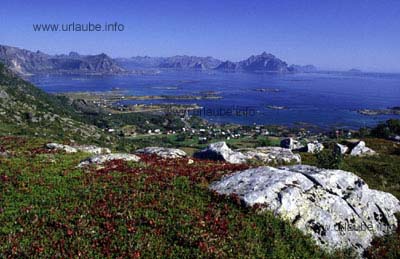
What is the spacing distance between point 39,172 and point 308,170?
14057 mm

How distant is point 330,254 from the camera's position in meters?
12.5

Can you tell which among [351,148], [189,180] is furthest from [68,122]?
[189,180]

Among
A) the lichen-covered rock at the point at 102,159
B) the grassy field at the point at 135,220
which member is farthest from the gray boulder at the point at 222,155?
the grassy field at the point at 135,220

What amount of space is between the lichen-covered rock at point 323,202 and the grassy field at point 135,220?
0.67 m

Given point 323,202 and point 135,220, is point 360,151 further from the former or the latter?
point 135,220

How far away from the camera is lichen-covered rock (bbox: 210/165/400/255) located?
44.8 ft

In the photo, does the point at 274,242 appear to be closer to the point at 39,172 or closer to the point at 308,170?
the point at 308,170

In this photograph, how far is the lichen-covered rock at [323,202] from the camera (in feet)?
44.8

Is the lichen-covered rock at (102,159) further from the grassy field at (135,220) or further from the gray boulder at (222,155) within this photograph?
the gray boulder at (222,155)

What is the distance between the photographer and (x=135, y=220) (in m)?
12.4

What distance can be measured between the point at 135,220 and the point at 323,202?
798cm

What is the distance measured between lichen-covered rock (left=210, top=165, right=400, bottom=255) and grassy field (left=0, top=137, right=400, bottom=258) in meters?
0.67

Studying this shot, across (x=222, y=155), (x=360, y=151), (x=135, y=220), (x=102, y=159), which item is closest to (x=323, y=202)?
(x=135, y=220)

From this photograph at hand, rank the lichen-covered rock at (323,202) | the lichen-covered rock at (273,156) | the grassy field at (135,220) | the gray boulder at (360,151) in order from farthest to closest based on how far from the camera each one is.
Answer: the gray boulder at (360,151) → the lichen-covered rock at (273,156) → the lichen-covered rock at (323,202) → the grassy field at (135,220)
